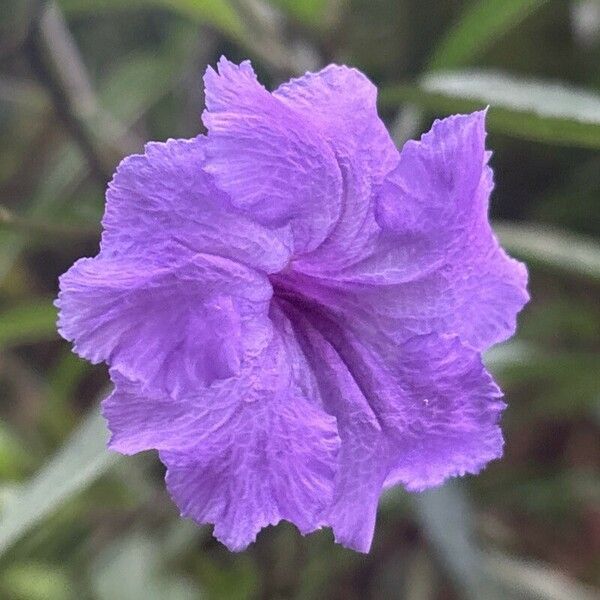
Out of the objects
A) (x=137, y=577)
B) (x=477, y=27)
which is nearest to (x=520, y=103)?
(x=477, y=27)

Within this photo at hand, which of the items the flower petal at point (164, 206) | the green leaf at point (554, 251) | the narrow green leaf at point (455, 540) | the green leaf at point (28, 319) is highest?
the flower petal at point (164, 206)

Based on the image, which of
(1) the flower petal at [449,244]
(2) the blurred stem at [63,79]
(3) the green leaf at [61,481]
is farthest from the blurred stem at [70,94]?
(1) the flower petal at [449,244]

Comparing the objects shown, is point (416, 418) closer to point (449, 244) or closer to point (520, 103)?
point (449, 244)

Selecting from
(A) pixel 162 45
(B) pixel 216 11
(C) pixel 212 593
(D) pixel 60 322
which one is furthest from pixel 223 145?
(A) pixel 162 45

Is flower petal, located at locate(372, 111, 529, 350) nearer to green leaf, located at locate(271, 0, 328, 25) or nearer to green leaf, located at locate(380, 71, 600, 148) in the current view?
green leaf, located at locate(380, 71, 600, 148)

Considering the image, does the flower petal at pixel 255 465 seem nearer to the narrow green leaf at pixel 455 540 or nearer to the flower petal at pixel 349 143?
the flower petal at pixel 349 143

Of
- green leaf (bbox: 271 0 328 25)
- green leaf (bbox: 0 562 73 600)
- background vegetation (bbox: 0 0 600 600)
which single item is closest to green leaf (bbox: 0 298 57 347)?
background vegetation (bbox: 0 0 600 600)
